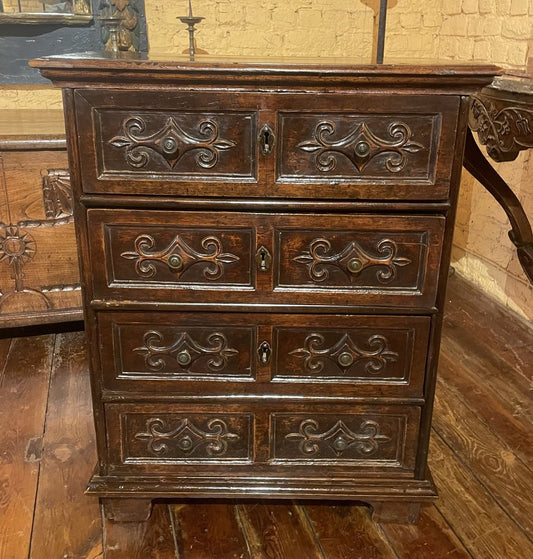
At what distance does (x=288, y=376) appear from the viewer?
57.9 inches

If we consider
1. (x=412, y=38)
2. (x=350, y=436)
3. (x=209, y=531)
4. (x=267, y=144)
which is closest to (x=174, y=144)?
(x=267, y=144)

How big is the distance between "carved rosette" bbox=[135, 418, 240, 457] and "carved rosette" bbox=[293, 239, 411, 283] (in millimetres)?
467

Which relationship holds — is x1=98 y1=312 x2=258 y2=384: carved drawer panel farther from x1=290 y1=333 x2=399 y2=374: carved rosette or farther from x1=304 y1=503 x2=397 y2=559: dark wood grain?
x1=304 y1=503 x2=397 y2=559: dark wood grain

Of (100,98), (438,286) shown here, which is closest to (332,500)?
(438,286)

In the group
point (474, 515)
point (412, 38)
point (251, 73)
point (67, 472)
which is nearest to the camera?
point (251, 73)

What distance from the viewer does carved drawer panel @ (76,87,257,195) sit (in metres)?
1.23

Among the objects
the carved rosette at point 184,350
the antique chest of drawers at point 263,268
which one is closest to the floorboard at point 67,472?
the antique chest of drawers at point 263,268

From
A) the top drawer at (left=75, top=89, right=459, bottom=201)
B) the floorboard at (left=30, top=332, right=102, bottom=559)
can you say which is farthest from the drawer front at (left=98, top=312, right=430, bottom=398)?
the floorboard at (left=30, top=332, right=102, bottom=559)

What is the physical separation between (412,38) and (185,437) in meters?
2.41

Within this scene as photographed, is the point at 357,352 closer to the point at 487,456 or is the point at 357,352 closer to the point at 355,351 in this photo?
the point at 355,351

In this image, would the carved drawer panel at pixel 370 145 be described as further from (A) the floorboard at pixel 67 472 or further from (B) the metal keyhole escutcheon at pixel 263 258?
(A) the floorboard at pixel 67 472

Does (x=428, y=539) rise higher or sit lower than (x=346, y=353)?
lower

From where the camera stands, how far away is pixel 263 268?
136 centimetres

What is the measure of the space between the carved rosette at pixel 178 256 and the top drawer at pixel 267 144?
112 millimetres
